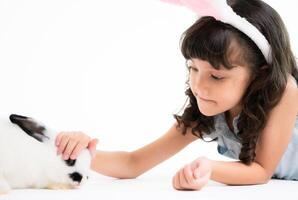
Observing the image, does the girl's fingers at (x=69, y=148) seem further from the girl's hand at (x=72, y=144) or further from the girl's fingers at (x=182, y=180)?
the girl's fingers at (x=182, y=180)

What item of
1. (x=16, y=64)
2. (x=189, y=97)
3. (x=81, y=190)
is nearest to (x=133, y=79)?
(x=16, y=64)

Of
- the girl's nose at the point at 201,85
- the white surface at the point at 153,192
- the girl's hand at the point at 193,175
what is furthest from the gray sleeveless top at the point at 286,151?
the girl's hand at the point at 193,175

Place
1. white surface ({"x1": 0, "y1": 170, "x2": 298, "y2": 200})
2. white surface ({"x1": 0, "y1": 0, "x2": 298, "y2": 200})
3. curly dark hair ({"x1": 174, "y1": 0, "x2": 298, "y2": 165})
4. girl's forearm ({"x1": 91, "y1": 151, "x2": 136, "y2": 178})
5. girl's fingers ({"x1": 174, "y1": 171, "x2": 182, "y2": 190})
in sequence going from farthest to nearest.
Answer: white surface ({"x1": 0, "y1": 0, "x2": 298, "y2": 200}) → girl's forearm ({"x1": 91, "y1": 151, "x2": 136, "y2": 178}) → curly dark hair ({"x1": 174, "y1": 0, "x2": 298, "y2": 165}) → girl's fingers ({"x1": 174, "y1": 171, "x2": 182, "y2": 190}) → white surface ({"x1": 0, "y1": 170, "x2": 298, "y2": 200})

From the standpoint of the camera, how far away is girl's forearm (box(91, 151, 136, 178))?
146cm

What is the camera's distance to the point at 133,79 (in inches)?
89.8

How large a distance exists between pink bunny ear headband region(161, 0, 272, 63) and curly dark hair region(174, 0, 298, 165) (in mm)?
13

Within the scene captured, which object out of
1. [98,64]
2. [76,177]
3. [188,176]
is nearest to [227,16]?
[188,176]

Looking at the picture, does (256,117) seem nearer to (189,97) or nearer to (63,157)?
(189,97)

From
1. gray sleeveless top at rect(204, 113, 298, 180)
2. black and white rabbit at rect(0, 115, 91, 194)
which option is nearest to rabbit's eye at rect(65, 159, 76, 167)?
black and white rabbit at rect(0, 115, 91, 194)

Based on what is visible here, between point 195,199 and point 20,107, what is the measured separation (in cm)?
114

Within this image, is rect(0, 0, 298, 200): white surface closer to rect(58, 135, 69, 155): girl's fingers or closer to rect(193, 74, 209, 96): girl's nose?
rect(193, 74, 209, 96): girl's nose

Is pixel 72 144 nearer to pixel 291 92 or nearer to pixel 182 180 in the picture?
pixel 182 180

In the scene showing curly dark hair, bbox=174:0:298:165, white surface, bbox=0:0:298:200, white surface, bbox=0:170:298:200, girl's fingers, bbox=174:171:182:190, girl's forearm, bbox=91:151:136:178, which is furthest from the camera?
white surface, bbox=0:0:298:200

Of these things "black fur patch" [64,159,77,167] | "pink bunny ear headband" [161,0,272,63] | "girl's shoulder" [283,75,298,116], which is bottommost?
"black fur patch" [64,159,77,167]
